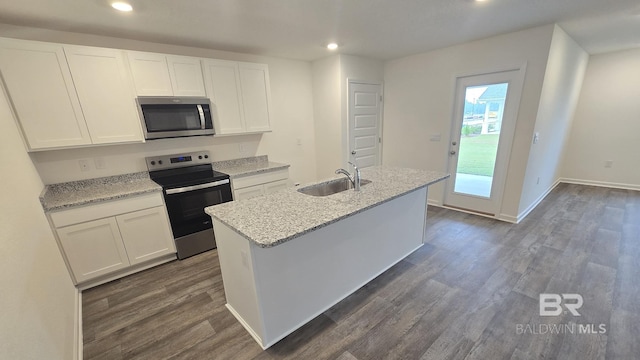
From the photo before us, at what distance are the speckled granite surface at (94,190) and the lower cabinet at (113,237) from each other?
0.07 m

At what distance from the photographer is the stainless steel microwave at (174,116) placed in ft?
8.34

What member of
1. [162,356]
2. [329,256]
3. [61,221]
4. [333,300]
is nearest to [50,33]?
[61,221]

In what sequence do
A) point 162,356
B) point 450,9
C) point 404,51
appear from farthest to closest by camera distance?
point 404,51 < point 450,9 < point 162,356

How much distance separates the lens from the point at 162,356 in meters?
1.67

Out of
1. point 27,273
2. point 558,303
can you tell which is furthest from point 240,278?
point 558,303

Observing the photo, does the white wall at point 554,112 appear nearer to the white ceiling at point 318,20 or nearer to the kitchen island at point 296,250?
the white ceiling at point 318,20

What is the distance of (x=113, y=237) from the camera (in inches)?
93.0

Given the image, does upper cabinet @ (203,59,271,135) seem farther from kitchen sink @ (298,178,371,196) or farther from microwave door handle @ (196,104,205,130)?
kitchen sink @ (298,178,371,196)

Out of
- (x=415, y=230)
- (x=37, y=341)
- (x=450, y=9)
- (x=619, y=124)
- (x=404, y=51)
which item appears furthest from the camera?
(x=619, y=124)

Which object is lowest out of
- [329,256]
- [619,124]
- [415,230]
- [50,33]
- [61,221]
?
[415,230]

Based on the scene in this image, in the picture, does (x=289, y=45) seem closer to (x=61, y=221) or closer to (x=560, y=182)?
(x=61, y=221)

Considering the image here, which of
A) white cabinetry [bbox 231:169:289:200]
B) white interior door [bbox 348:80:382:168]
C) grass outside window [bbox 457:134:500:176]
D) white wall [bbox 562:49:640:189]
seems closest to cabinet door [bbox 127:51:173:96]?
white cabinetry [bbox 231:169:289:200]

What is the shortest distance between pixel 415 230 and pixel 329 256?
1283mm

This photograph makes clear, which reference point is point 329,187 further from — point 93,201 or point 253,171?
point 93,201
